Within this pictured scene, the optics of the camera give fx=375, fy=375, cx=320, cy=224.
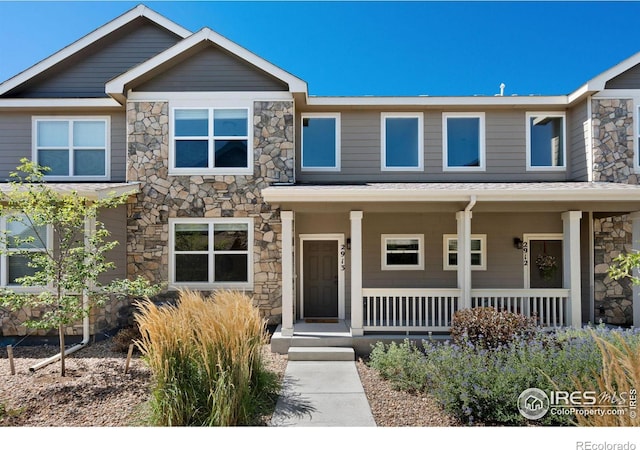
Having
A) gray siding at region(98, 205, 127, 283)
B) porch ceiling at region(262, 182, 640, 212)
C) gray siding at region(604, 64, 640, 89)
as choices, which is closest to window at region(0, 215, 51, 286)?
gray siding at region(98, 205, 127, 283)

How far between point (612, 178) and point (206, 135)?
9.51 meters

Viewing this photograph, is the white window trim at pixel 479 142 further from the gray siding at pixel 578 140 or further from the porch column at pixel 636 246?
the porch column at pixel 636 246

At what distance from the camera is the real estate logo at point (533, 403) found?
439 centimetres

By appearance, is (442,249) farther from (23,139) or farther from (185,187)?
(23,139)

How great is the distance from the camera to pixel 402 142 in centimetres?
960

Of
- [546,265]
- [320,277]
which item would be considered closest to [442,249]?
[546,265]

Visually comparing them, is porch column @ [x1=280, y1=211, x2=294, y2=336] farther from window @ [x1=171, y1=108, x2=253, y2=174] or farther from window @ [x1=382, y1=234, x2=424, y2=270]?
window @ [x1=382, y1=234, x2=424, y2=270]

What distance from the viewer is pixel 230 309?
4.50 m

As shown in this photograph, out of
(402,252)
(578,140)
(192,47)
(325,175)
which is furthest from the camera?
(325,175)

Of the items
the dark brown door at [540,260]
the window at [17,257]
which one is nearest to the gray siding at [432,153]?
the dark brown door at [540,260]

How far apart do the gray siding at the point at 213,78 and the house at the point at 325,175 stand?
3cm
